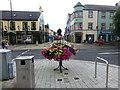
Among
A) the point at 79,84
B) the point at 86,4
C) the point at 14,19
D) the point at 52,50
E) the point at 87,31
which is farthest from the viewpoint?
the point at 86,4

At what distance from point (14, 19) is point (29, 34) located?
A: 5646mm

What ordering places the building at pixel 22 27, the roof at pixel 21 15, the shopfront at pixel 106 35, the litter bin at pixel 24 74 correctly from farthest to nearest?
the shopfront at pixel 106 35, the roof at pixel 21 15, the building at pixel 22 27, the litter bin at pixel 24 74

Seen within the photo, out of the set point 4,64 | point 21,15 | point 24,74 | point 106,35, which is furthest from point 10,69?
point 106,35

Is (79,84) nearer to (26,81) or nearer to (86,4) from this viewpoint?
(26,81)

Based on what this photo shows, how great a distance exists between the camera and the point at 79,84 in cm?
421

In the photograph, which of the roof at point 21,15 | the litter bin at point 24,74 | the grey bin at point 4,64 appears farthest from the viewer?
the roof at point 21,15

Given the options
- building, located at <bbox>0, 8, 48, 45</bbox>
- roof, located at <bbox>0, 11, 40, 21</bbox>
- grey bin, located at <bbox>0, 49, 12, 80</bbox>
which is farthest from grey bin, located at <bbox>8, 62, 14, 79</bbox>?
roof, located at <bbox>0, 11, 40, 21</bbox>

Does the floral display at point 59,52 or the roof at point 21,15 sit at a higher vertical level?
the roof at point 21,15

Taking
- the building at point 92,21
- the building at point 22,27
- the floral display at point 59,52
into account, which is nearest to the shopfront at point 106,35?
the building at point 92,21

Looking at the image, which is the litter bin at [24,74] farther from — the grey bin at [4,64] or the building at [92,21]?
the building at [92,21]

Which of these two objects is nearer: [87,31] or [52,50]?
[52,50]

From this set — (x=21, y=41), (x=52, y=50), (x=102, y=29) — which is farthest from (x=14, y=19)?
(x=52, y=50)

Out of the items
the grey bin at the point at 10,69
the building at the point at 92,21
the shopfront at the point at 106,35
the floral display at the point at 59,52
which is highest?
the building at the point at 92,21

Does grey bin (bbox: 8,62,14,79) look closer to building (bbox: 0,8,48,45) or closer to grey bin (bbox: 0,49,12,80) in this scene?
grey bin (bbox: 0,49,12,80)
